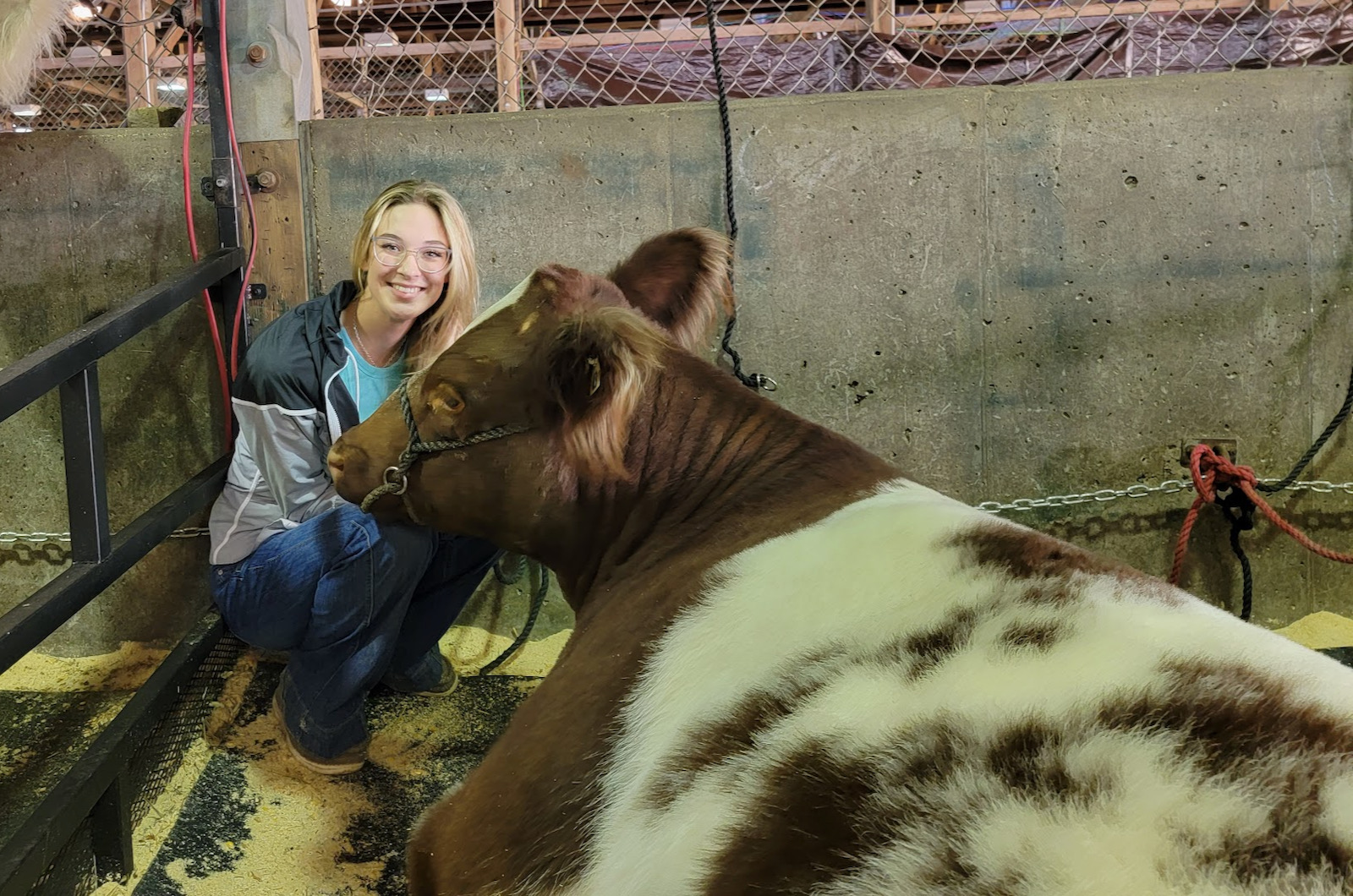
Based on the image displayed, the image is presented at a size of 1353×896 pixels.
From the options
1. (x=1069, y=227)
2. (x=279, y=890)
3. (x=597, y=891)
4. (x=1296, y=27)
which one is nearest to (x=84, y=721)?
(x=279, y=890)

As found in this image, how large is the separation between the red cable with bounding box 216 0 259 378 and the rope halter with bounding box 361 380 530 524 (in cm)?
95

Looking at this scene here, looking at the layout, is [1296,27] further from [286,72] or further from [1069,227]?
[286,72]

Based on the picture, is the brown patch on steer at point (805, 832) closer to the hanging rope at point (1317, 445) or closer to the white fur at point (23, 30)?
the hanging rope at point (1317, 445)

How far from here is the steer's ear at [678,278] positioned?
86.5 inches

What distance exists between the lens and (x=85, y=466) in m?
2.01

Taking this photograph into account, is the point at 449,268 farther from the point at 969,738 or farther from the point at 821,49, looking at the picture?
the point at 821,49

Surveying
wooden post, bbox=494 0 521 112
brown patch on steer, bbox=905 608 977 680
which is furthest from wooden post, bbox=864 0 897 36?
brown patch on steer, bbox=905 608 977 680

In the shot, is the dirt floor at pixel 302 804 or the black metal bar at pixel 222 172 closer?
the dirt floor at pixel 302 804

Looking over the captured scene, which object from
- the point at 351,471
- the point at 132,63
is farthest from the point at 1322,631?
the point at 132,63

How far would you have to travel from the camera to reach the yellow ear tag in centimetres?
171

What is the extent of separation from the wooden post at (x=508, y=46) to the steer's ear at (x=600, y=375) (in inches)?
78.1

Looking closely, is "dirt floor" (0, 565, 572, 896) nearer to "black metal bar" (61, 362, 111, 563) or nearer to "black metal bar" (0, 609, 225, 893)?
"black metal bar" (0, 609, 225, 893)

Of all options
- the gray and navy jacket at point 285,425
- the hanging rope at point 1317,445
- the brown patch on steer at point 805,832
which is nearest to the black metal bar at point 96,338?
the gray and navy jacket at point 285,425

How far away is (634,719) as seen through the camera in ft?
4.69
